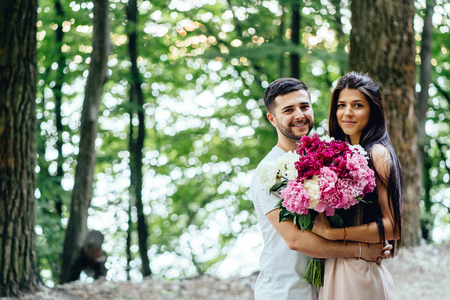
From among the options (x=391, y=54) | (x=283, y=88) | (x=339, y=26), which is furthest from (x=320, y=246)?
(x=339, y=26)

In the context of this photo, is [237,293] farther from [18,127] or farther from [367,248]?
[367,248]

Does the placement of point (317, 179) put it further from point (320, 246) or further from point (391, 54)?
point (391, 54)

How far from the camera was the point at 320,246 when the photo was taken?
262 cm

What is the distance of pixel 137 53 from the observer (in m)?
13.1

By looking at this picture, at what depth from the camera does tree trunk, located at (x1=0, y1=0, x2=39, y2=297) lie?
5652mm

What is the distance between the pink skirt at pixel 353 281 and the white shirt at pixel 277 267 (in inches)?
5.0

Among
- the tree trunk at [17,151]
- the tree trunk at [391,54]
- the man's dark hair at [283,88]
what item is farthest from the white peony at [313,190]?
the tree trunk at [391,54]

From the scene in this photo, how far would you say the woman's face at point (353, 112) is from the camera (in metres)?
2.89

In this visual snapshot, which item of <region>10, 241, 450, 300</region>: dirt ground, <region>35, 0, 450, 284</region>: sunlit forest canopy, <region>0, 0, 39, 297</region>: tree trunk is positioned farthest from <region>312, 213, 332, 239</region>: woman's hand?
<region>35, 0, 450, 284</region>: sunlit forest canopy

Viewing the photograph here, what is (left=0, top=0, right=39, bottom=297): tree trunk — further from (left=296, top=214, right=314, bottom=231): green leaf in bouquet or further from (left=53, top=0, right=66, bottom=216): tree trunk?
(left=296, top=214, right=314, bottom=231): green leaf in bouquet

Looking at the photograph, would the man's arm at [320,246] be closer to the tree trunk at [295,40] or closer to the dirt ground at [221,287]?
the dirt ground at [221,287]

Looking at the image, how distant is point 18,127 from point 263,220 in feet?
12.7

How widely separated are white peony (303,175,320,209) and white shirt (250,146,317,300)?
11.0 inches

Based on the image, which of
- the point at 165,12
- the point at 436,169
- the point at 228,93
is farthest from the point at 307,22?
the point at 436,169
